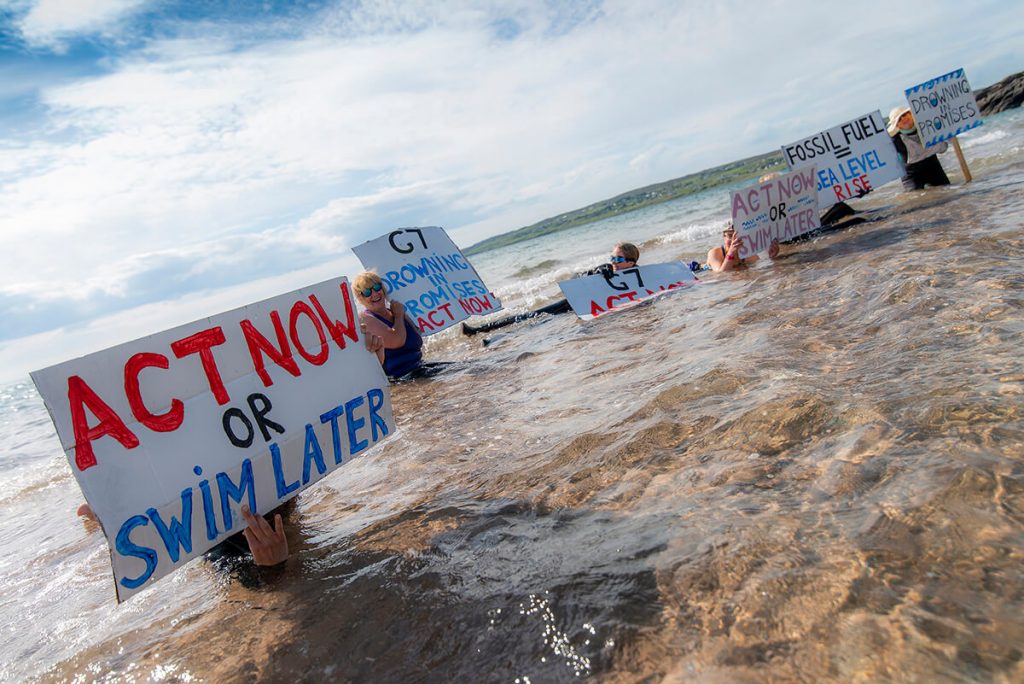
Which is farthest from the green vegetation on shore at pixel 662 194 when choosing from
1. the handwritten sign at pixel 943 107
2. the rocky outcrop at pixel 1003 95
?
the handwritten sign at pixel 943 107

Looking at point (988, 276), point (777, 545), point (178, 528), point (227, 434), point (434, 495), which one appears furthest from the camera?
point (988, 276)

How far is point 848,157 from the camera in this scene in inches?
396

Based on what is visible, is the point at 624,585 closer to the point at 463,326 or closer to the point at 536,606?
the point at 536,606

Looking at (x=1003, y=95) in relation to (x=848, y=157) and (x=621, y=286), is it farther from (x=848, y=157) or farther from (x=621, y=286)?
(x=621, y=286)

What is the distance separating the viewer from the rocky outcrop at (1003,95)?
3578 cm

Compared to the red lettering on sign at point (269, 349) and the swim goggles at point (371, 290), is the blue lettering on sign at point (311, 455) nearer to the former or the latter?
the red lettering on sign at point (269, 349)

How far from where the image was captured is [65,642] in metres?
3.31

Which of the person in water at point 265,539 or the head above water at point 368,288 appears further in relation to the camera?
the head above water at point 368,288

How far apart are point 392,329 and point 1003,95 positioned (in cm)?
4574

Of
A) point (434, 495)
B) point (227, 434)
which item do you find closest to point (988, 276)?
point (434, 495)

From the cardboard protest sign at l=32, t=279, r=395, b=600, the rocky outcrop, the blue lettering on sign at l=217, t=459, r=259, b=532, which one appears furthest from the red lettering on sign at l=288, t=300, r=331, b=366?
the rocky outcrop

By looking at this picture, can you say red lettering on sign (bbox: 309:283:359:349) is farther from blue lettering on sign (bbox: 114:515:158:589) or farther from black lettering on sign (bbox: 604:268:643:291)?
black lettering on sign (bbox: 604:268:643:291)

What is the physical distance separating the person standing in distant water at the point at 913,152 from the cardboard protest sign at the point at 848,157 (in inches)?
17.3

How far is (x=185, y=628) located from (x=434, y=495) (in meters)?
1.45
